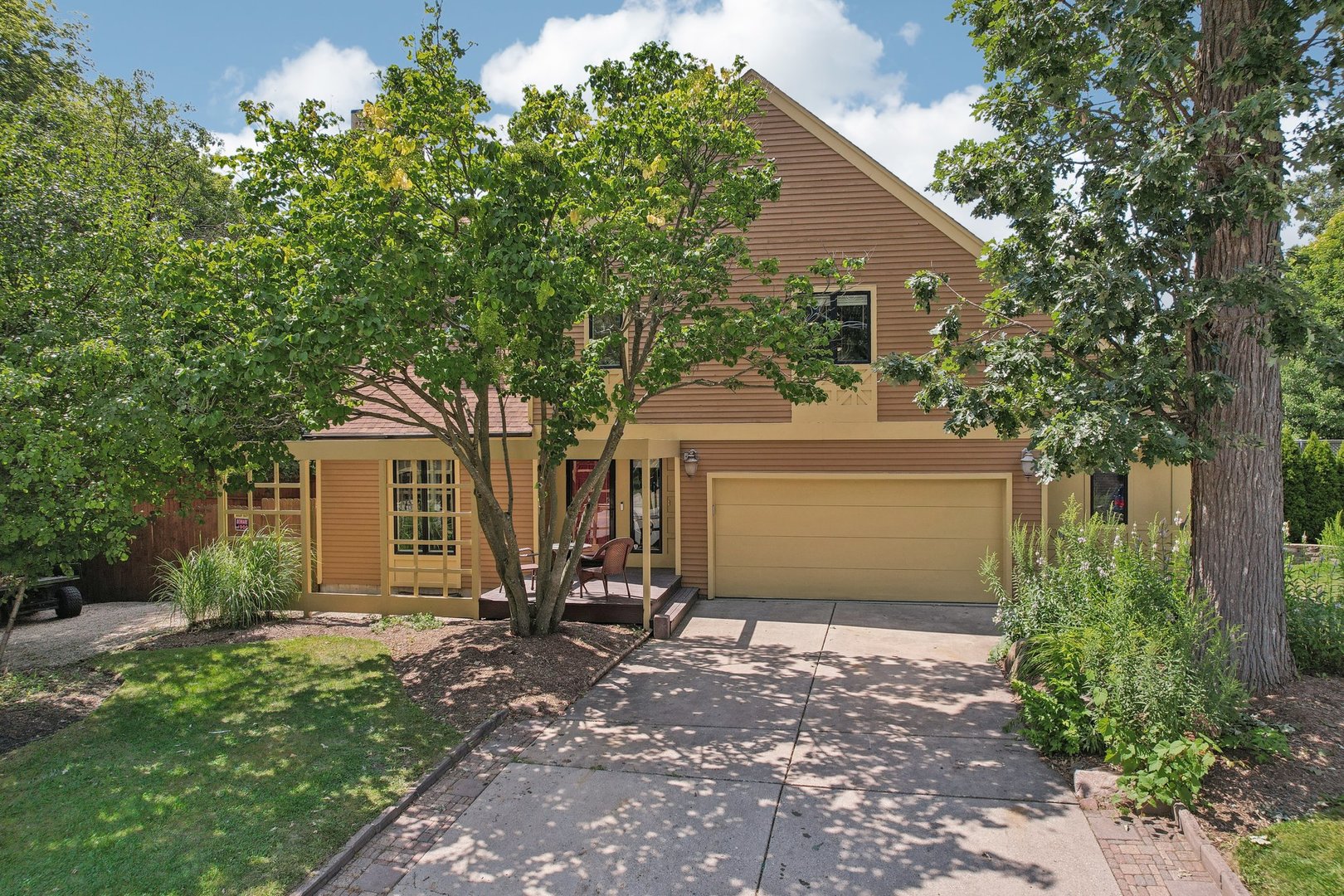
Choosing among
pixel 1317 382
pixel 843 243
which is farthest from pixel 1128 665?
pixel 1317 382

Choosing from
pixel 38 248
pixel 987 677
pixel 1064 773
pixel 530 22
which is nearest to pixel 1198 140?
pixel 1064 773

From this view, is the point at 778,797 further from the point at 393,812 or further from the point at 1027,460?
the point at 1027,460

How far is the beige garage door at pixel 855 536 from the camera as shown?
11805 millimetres

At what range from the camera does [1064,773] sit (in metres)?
5.70

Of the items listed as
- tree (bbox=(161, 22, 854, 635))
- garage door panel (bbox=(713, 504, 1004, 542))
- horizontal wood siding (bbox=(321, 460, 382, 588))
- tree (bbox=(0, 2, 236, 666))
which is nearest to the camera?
tree (bbox=(0, 2, 236, 666))

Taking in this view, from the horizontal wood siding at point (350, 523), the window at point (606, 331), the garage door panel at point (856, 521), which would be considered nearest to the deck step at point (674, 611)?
the garage door panel at point (856, 521)

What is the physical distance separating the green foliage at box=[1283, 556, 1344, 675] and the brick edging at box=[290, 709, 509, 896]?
659cm

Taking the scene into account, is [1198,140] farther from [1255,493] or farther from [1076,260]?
[1255,493]

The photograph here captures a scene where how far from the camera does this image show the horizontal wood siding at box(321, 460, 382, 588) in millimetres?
13258

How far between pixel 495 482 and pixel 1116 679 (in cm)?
895

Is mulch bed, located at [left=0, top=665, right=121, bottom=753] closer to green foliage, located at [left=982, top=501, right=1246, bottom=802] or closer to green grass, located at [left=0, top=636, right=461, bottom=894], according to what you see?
green grass, located at [left=0, top=636, right=461, bottom=894]

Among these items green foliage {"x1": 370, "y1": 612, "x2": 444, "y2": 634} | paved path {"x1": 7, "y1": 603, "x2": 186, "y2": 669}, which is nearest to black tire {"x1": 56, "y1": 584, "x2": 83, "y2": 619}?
paved path {"x1": 7, "y1": 603, "x2": 186, "y2": 669}

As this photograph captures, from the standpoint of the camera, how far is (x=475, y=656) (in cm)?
862

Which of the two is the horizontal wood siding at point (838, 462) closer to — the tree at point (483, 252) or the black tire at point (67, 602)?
the tree at point (483, 252)
